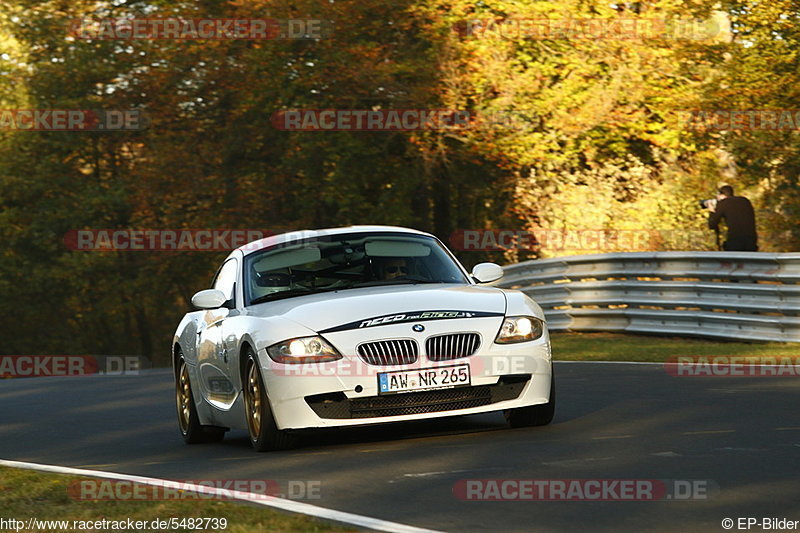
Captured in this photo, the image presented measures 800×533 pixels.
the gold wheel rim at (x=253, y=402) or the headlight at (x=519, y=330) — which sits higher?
the headlight at (x=519, y=330)

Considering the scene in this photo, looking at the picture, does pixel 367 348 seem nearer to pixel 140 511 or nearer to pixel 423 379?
pixel 423 379

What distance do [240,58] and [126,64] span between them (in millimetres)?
5373

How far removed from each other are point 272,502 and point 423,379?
2.25m

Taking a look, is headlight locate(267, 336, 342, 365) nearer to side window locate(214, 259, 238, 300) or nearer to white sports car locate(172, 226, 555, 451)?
white sports car locate(172, 226, 555, 451)

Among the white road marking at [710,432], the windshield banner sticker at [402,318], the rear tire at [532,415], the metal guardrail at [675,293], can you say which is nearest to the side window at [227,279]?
the windshield banner sticker at [402,318]

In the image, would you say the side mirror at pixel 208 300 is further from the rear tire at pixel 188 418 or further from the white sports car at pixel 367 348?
the rear tire at pixel 188 418

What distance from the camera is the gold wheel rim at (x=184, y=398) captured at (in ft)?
39.5

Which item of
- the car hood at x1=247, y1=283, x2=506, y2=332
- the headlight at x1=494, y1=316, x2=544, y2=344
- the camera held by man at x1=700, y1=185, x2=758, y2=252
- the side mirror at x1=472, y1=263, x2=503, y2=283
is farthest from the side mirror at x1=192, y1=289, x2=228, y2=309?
the camera held by man at x1=700, y1=185, x2=758, y2=252

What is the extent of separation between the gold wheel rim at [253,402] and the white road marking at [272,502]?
1065 millimetres

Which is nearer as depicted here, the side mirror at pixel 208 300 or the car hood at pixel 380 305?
the car hood at pixel 380 305

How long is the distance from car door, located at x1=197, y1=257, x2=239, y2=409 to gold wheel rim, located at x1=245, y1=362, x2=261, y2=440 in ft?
1.33

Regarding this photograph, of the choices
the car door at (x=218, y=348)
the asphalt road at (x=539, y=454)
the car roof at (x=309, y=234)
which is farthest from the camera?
the car roof at (x=309, y=234)

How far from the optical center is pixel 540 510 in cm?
689

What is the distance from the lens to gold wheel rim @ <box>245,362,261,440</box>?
389 inches
